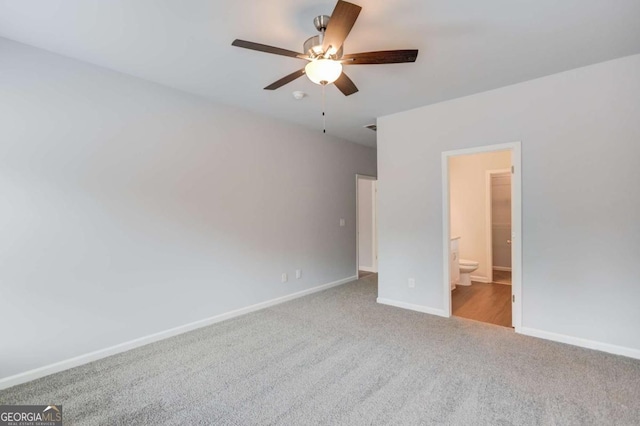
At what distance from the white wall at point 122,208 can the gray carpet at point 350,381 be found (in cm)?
42

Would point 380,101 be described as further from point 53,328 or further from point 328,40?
point 53,328

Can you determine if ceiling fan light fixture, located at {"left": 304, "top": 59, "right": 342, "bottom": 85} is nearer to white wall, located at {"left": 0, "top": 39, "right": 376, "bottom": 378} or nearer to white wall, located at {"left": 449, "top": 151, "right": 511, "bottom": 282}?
white wall, located at {"left": 0, "top": 39, "right": 376, "bottom": 378}

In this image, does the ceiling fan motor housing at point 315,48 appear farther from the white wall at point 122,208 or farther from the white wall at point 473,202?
the white wall at point 473,202

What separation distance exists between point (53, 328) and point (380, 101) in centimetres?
378

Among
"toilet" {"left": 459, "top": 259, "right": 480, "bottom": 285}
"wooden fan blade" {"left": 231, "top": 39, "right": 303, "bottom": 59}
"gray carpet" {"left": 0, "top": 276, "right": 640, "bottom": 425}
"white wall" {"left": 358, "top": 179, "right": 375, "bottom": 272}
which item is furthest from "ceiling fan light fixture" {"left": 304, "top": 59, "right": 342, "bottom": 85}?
"white wall" {"left": 358, "top": 179, "right": 375, "bottom": 272}

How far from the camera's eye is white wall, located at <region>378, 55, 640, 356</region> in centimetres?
262

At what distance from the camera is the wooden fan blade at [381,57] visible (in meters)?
1.86

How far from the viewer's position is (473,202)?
5.66m

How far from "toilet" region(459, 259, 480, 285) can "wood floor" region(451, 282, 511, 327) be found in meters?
0.13

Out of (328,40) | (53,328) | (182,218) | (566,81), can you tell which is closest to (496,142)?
(566,81)

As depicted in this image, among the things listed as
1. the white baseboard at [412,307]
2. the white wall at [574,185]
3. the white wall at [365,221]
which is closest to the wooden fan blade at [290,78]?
the white wall at [574,185]

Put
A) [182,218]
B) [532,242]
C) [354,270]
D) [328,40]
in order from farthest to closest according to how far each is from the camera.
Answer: [354,270], [182,218], [532,242], [328,40]

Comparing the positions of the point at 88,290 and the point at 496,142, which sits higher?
the point at 496,142

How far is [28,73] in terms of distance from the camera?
7.72 feet
